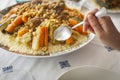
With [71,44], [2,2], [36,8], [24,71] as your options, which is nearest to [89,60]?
[71,44]

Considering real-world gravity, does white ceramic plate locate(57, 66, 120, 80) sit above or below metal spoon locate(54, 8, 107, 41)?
below

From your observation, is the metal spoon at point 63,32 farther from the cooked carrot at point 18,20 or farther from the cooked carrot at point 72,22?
the cooked carrot at point 18,20

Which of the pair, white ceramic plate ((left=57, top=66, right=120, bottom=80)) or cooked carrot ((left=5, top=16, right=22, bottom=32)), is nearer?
white ceramic plate ((left=57, top=66, right=120, bottom=80))

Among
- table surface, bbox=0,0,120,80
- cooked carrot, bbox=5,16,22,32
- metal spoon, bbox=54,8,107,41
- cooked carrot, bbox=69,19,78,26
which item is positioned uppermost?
cooked carrot, bbox=5,16,22,32

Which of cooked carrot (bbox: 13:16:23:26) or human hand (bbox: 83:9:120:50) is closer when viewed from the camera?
human hand (bbox: 83:9:120:50)

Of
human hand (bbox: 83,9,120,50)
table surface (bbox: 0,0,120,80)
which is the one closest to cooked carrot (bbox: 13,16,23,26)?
table surface (bbox: 0,0,120,80)

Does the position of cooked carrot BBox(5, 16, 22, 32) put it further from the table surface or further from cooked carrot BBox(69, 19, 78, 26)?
cooked carrot BBox(69, 19, 78, 26)

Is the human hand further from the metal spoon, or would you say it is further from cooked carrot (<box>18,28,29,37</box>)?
cooked carrot (<box>18,28,29,37</box>)

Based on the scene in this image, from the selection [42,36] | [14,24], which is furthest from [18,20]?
[42,36]

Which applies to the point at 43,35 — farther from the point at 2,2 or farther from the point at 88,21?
the point at 2,2

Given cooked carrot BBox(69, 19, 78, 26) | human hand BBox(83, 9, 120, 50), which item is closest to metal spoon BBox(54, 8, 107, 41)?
cooked carrot BBox(69, 19, 78, 26)
